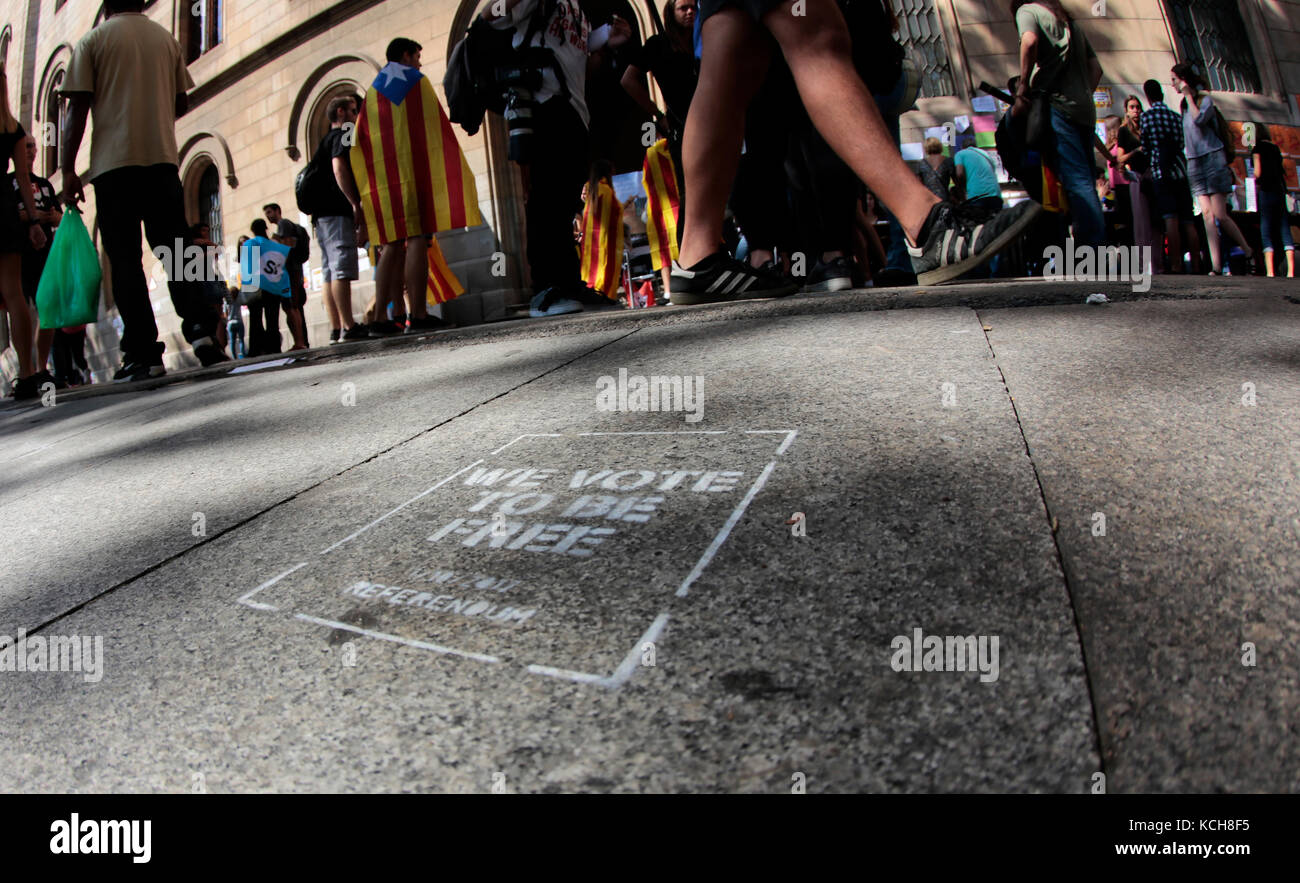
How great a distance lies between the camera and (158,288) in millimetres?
16359

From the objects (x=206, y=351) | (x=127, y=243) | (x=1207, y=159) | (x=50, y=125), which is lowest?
(x=206, y=351)

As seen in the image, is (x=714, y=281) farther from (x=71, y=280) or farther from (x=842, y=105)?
(x=71, y=280)

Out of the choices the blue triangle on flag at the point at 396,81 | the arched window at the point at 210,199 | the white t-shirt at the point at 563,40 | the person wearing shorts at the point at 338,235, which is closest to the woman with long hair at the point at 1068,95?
the white t-shirt at the point at 563,40

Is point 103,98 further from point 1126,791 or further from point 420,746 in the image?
point 1126,791

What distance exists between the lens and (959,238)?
2.47m

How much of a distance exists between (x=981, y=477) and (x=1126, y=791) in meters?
0.64

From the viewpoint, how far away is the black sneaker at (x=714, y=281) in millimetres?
3160

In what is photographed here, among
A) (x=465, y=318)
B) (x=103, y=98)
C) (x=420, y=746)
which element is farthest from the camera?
(x=465, y=318)

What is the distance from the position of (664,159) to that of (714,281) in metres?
4.35

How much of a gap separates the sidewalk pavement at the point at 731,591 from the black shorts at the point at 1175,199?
650cm
